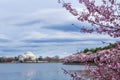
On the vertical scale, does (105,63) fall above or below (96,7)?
below

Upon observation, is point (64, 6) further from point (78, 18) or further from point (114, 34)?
point (114, 34)

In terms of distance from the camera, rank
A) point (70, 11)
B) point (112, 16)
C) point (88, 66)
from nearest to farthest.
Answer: point (112, 16)
point (70, 11)
point (88, 66)

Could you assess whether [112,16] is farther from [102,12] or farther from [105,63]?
[105,63]

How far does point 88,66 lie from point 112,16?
96.2 inches

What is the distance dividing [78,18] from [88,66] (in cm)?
193

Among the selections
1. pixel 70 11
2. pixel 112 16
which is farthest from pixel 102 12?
pixel 70 11

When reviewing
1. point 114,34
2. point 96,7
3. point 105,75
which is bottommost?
point 105,75

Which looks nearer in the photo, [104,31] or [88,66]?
[104,31]

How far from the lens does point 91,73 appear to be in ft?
39.5

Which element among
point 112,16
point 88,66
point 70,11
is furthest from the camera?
point 88,66

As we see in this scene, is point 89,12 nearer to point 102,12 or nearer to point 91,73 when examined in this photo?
point 102,12

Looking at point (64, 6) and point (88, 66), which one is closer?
point (64, 6)

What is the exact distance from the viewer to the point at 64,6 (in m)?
11.7

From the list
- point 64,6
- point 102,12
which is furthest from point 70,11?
point 102,12
